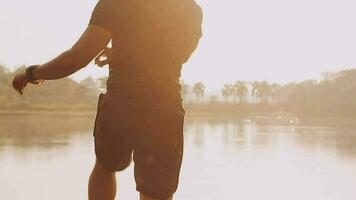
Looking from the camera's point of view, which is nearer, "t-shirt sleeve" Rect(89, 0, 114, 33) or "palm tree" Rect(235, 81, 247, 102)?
"t-shirt sleeve" Rect(89, 0, 114, 33)

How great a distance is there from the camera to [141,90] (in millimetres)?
1909

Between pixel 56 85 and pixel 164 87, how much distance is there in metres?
74.0

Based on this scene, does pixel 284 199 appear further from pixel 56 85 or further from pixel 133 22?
pixel 56 85

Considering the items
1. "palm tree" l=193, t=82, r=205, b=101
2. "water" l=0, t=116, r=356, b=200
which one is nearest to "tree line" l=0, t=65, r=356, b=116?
"palm tree" l=193, t=82, r=205, b=101

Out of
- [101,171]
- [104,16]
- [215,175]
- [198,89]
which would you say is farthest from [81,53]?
[198,89]

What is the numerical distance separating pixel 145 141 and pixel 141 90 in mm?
171

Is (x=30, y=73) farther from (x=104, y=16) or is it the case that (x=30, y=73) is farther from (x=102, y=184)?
(x=102, y=184)

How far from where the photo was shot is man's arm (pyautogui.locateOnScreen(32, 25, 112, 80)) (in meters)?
1.82

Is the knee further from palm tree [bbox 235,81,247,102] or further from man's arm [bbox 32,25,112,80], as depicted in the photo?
palm tree [bbox 235,81,247,102]

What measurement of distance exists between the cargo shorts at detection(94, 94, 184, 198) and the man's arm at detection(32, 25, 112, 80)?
19cm

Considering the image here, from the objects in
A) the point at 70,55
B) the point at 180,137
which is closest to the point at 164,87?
the point at 180,137

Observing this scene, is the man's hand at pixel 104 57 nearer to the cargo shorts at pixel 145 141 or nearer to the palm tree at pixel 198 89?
the cargo shorts at pixel 145 141

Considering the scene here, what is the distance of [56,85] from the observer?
74.2 meters

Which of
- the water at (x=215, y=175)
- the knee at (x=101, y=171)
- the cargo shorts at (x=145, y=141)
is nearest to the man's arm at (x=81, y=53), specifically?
the cargo shorts at (x=145, y=141)
